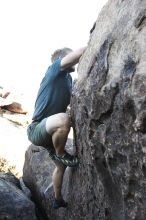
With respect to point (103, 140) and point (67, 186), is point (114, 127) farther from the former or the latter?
point (67, 186)

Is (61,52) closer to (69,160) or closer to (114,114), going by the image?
(69,160)

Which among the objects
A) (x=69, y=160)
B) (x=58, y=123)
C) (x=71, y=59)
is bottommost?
(x=69, y=160)

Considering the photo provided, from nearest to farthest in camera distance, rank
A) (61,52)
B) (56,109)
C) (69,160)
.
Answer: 1. (61,52)
2. (69,160)
3. (56,109)

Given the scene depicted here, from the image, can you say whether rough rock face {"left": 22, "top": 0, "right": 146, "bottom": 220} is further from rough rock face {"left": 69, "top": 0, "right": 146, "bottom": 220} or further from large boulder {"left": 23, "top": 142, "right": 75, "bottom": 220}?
large boulder {"left": 23, "top": 142, "right": 75, "bottom": 220}

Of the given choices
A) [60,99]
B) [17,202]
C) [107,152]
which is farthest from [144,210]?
[17,202]

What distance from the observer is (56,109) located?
9.33 m

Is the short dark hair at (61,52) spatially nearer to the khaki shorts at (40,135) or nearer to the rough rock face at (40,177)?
the khaki shorts at (40,135)

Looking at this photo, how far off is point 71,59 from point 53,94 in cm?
101

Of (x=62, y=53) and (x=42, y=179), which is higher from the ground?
(x=62, y=53)

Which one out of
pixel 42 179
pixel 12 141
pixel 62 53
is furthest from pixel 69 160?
pixel 12 141

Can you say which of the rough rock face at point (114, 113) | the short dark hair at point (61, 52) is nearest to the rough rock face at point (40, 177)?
the rough rock face at point (114, 113)

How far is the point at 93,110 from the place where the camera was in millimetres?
7477

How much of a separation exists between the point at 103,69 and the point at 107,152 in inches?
55.3

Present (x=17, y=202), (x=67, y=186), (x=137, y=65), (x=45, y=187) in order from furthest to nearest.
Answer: (x=45, y=187), (x=17, y=202), (x=67, y=186), (x=137, y=65)
